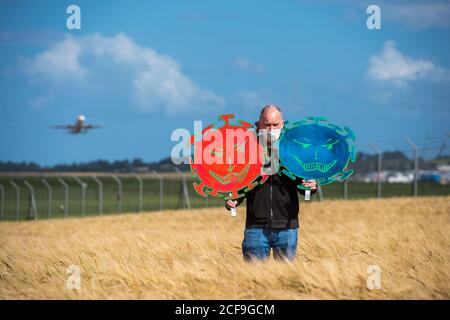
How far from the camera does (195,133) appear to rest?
7.32 metres

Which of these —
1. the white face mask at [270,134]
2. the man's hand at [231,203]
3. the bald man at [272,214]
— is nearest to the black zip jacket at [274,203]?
the bald man at [272,214]

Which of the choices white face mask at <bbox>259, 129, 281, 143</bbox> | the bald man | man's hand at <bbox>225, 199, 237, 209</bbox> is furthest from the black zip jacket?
white face mask at <bbox>259, 129, 281, 143</bbox>

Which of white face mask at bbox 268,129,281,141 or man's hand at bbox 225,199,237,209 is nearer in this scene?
white face mask at bbox 268,129,281,141

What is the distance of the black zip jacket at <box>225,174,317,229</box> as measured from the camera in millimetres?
7109

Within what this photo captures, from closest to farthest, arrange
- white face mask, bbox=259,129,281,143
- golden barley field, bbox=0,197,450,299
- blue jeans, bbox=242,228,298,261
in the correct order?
golden barley field, bbox=0,197,450,299, white face mask, bbox=259,129,281,143, blue jeans, bbox=242,228,298,261

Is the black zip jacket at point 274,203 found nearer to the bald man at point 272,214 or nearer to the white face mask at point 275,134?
the bald man at point 272,214

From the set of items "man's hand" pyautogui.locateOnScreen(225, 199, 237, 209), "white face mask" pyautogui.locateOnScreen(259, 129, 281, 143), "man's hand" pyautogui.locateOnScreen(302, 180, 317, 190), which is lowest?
"man's hand" pyautogui.locateOnScreen(225, 199, 237, 209)

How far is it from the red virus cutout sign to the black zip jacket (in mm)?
97

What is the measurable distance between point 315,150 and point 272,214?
737 millimetres

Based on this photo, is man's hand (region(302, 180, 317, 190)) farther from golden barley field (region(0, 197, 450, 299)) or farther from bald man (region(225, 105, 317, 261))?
golden barley field (region(0, 197, 450, 299))

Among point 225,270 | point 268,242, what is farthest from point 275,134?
point 225,270

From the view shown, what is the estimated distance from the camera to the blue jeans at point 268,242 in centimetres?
716

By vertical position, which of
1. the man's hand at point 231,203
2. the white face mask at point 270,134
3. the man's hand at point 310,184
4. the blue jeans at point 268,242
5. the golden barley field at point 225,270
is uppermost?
the white face mask at point 270,134
